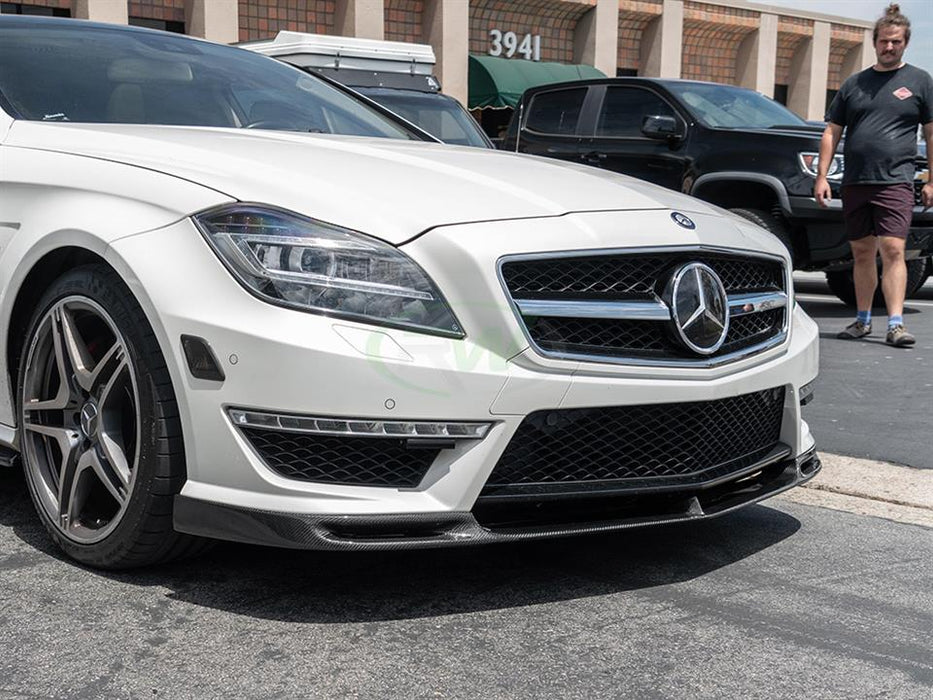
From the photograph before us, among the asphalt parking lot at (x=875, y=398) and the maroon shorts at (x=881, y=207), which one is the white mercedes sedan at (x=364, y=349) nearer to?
the asphalt parking lot at (x=875, y=398)

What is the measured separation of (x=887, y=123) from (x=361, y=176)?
5159mm

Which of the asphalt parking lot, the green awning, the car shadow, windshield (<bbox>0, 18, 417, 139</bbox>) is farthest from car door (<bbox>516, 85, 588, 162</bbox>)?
the green awning

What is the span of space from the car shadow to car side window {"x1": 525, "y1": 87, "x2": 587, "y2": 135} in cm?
747

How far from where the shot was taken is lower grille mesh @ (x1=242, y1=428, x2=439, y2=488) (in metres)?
2.78

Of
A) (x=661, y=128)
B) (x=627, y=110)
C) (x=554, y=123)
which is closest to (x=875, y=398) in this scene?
(x=661, y=128)

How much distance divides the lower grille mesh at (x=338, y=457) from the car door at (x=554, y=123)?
7.87 meters

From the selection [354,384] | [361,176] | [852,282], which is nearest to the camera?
[354,384]

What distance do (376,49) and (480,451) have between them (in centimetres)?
1082

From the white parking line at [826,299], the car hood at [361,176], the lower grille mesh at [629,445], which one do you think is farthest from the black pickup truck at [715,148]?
the lower grille mesh at [629,445]

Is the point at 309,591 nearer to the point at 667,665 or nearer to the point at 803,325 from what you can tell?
the point at 667,665

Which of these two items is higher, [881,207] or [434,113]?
[434,113]

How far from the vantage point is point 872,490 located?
4.19 m

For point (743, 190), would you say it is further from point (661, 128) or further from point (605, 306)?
point (605, 306)

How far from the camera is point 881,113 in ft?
24.2
